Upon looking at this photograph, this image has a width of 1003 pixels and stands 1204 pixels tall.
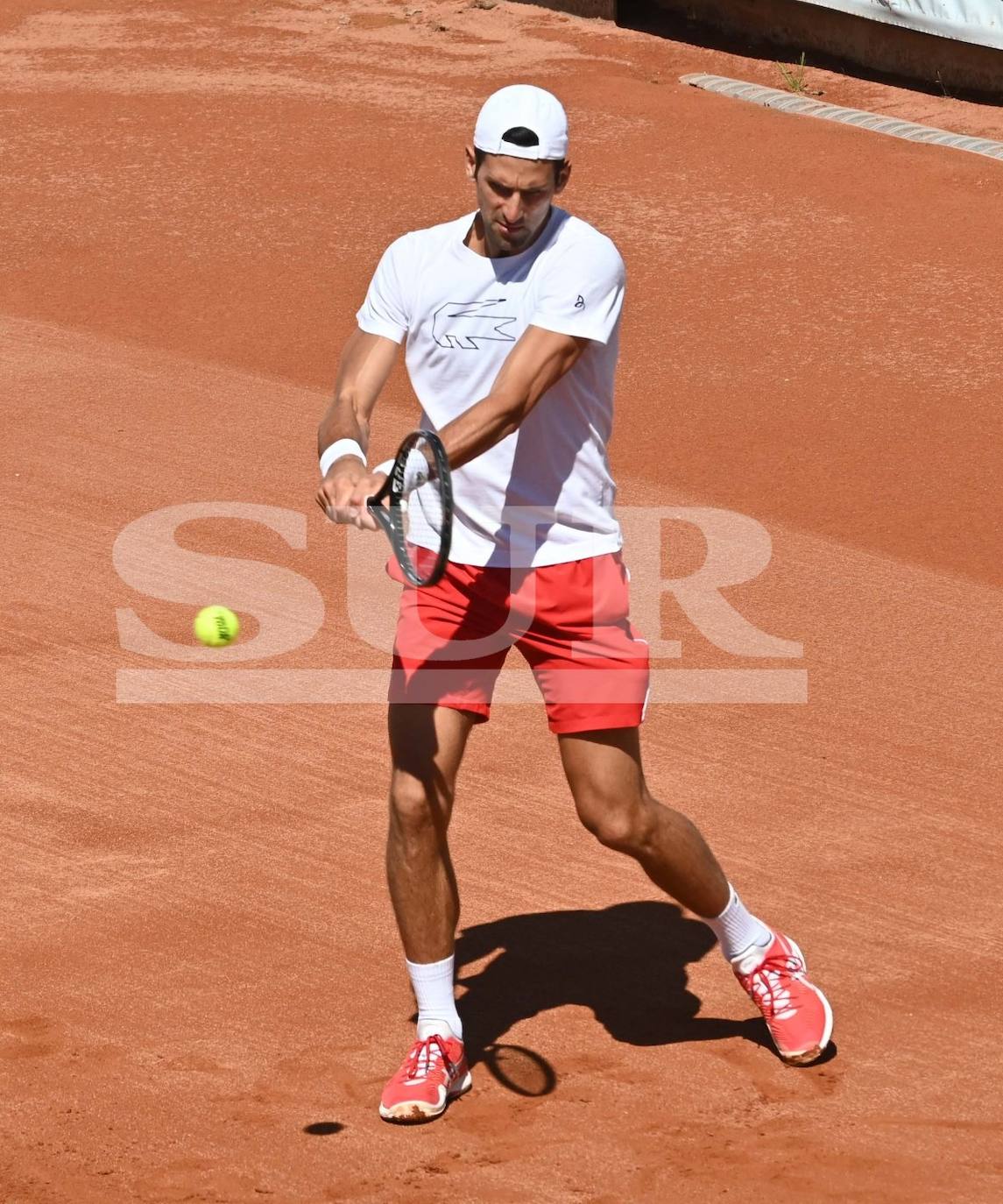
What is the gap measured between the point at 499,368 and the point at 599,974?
76.9 inches

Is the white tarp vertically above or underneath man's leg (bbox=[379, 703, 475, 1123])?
above

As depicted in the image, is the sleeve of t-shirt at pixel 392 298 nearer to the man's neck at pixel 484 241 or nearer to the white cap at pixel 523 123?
the man's neck at pixel 484 241

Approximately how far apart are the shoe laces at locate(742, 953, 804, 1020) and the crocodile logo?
6.12 ft

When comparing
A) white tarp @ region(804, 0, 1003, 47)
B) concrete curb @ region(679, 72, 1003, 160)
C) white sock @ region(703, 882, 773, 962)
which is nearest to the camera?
white sock @ region(703, 882, 773, 962)

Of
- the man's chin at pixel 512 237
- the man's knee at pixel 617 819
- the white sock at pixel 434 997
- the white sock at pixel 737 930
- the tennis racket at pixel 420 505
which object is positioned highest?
the man's chin at pixel 512 237

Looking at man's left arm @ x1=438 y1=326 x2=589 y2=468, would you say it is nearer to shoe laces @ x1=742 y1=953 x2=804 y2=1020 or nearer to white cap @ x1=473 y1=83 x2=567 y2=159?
white cap @ x1=473 y1=83 x2=567 y2=159

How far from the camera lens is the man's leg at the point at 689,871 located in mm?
4781

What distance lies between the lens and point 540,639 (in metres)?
4.85

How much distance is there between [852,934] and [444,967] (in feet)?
4.90

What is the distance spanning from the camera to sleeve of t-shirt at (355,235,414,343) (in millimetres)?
4781

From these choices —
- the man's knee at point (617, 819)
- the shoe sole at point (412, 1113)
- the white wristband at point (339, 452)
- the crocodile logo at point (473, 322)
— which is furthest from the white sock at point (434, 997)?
the crocodile logo at point (473, 322)

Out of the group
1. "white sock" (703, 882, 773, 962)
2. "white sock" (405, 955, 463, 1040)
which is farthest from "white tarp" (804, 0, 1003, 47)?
"white sock" (405, 955, 463, 1040)

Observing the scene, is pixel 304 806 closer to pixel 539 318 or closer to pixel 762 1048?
pixel 762 1048

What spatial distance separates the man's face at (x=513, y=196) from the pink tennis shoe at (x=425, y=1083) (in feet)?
6.78
